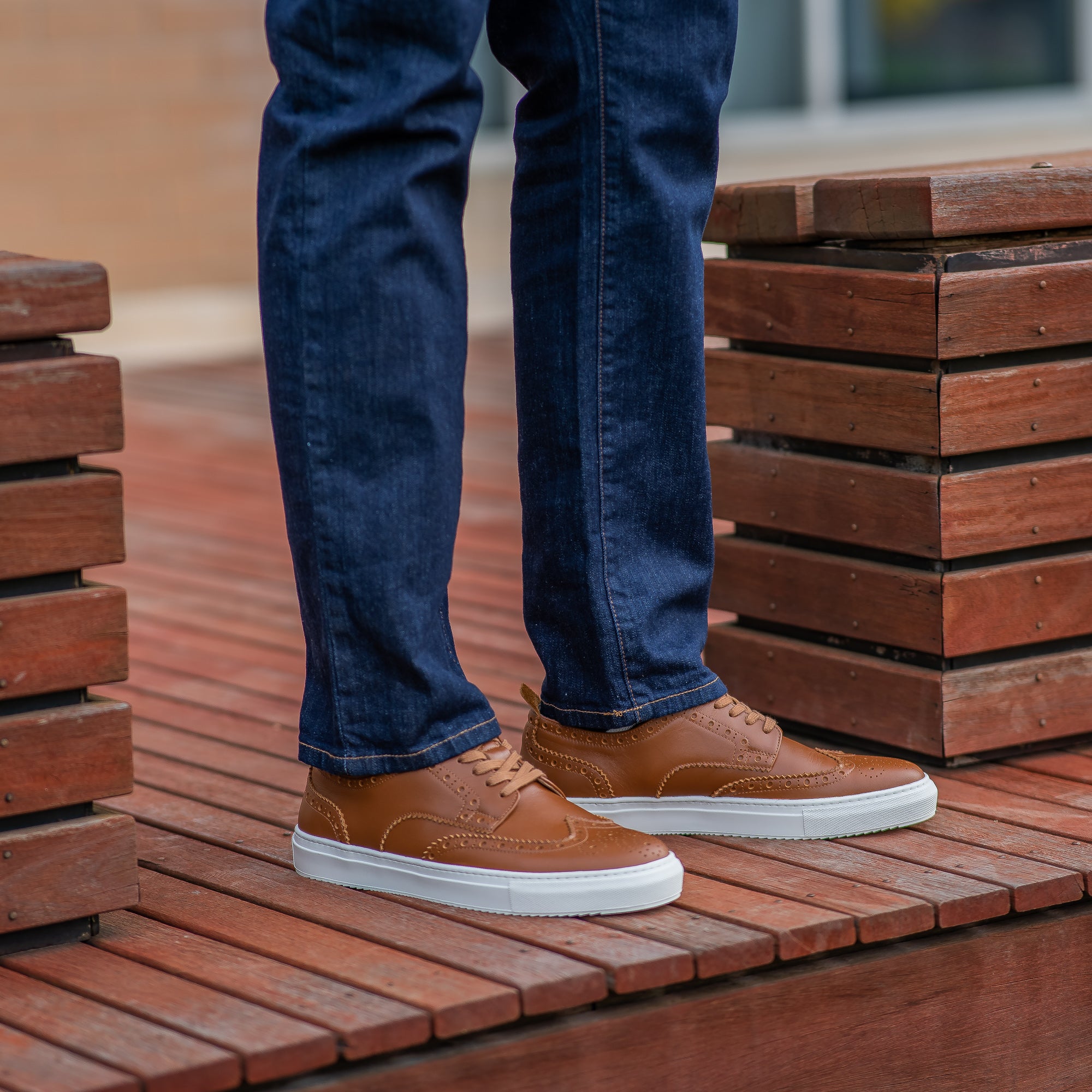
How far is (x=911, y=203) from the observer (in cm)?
179

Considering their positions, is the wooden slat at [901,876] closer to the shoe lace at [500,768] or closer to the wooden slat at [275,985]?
the shoe lace at [500,768]

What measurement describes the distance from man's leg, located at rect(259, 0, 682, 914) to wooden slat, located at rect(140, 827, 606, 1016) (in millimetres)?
42

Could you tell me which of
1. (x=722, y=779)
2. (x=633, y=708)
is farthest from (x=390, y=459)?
(x=722, y=779)

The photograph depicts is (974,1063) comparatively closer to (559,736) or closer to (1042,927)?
(1042,927)

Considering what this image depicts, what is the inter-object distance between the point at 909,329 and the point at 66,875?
0.97 meters

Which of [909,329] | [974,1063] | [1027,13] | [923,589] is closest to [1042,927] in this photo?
[974,1063]

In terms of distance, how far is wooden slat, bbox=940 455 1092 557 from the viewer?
1.81 m

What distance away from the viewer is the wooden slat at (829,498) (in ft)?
5.98

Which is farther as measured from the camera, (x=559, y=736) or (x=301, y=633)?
(x=301, y=633)

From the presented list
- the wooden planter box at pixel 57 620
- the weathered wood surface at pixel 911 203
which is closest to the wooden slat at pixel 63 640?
the wooden planter box at pixel 57 620

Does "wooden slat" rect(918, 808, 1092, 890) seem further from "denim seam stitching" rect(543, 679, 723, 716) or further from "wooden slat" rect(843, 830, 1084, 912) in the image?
"denim seam stitching" rect(543, 679, 723, 716)

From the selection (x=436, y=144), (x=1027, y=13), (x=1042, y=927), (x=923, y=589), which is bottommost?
(x=1042, y=927)

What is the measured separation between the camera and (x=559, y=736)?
165 centimetres

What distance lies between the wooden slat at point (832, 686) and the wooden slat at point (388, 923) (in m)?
0.64
